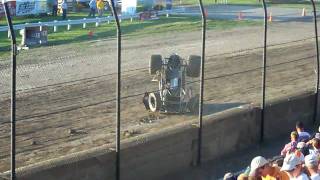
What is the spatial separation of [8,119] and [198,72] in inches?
173

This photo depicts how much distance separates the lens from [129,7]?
35.3 m

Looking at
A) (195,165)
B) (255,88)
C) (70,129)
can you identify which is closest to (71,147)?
(70,129)

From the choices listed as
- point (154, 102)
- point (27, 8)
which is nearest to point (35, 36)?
point (27, 8)

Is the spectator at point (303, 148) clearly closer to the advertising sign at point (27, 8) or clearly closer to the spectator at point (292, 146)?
the spectator at point (292, 146)

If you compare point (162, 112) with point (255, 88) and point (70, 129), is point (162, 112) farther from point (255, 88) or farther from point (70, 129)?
point (255, 88)

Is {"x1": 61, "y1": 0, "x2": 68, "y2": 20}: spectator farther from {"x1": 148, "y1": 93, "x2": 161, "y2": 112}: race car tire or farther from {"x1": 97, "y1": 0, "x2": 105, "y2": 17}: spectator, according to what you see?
{"x1": 148, "y1": 93, "x2": 161, "y2": 112}: race car tire

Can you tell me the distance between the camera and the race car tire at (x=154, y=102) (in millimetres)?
15797

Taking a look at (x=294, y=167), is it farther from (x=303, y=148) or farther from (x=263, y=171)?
(x=303, y=148)

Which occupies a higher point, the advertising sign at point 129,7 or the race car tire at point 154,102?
the advertising sign at point 129,7

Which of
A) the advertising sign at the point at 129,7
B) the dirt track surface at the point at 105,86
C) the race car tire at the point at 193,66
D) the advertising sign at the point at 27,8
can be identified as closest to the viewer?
the dirt track surface at the point at 105,86

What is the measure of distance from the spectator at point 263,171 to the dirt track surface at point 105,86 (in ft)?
17.0

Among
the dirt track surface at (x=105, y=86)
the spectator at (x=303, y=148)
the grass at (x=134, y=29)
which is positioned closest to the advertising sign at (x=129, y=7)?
the grass at (x=134, y=29)

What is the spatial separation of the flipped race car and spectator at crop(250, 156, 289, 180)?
7.57m

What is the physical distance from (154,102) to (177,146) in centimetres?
427
